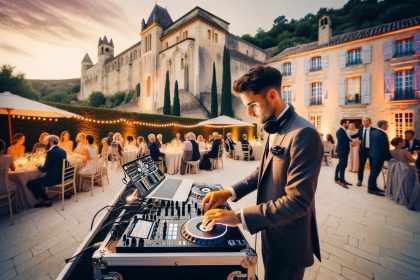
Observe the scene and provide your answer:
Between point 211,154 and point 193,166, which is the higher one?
point 211,154

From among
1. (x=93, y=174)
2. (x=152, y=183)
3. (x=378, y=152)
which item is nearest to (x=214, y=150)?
(x=93, y=174)

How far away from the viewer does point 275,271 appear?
1155 millimetres

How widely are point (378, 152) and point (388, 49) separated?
Result: 1372cm

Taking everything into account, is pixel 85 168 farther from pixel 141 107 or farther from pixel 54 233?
pixel 141 107

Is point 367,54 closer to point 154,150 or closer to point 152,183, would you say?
point 154,150

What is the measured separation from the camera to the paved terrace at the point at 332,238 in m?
2.34

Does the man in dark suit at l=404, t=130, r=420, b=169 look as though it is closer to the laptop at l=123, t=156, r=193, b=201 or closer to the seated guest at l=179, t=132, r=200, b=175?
the seated guest at l=179, t=132, r=200, b=175

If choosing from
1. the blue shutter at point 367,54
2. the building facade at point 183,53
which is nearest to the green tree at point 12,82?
the building facade at point 183,53

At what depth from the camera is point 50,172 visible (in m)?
4.20

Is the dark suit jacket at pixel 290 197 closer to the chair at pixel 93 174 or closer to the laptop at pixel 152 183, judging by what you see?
the laptop at pixel 152 183

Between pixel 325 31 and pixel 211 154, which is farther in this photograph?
pixel 325 31

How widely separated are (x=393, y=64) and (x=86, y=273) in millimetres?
19114

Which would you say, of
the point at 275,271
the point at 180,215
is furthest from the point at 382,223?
the point at 180,215

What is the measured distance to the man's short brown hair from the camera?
3.63ft
